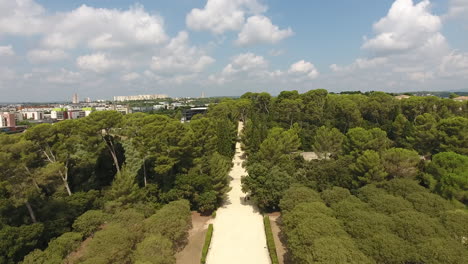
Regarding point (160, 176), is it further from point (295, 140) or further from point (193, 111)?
point (193, 111)

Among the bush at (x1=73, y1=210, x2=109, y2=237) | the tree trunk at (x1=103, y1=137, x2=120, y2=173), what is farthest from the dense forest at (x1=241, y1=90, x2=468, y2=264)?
the tree trunk at (x1=103, y1=137, x2=120, y2=173)

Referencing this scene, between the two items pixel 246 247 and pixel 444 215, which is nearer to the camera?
pixel 444 215

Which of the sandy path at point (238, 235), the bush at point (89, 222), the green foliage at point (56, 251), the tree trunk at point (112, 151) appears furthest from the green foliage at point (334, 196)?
the tree trunk at point (112, 151)

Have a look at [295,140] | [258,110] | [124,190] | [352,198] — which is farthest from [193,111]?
[352,198]

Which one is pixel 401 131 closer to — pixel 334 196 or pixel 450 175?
pixel 450 175

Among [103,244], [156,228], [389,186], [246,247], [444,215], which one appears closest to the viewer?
[103,244]

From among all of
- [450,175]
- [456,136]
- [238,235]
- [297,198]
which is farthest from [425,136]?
[238,235]

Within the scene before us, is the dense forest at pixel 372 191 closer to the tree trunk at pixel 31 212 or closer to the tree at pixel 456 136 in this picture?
the tree at pixel 456 136
